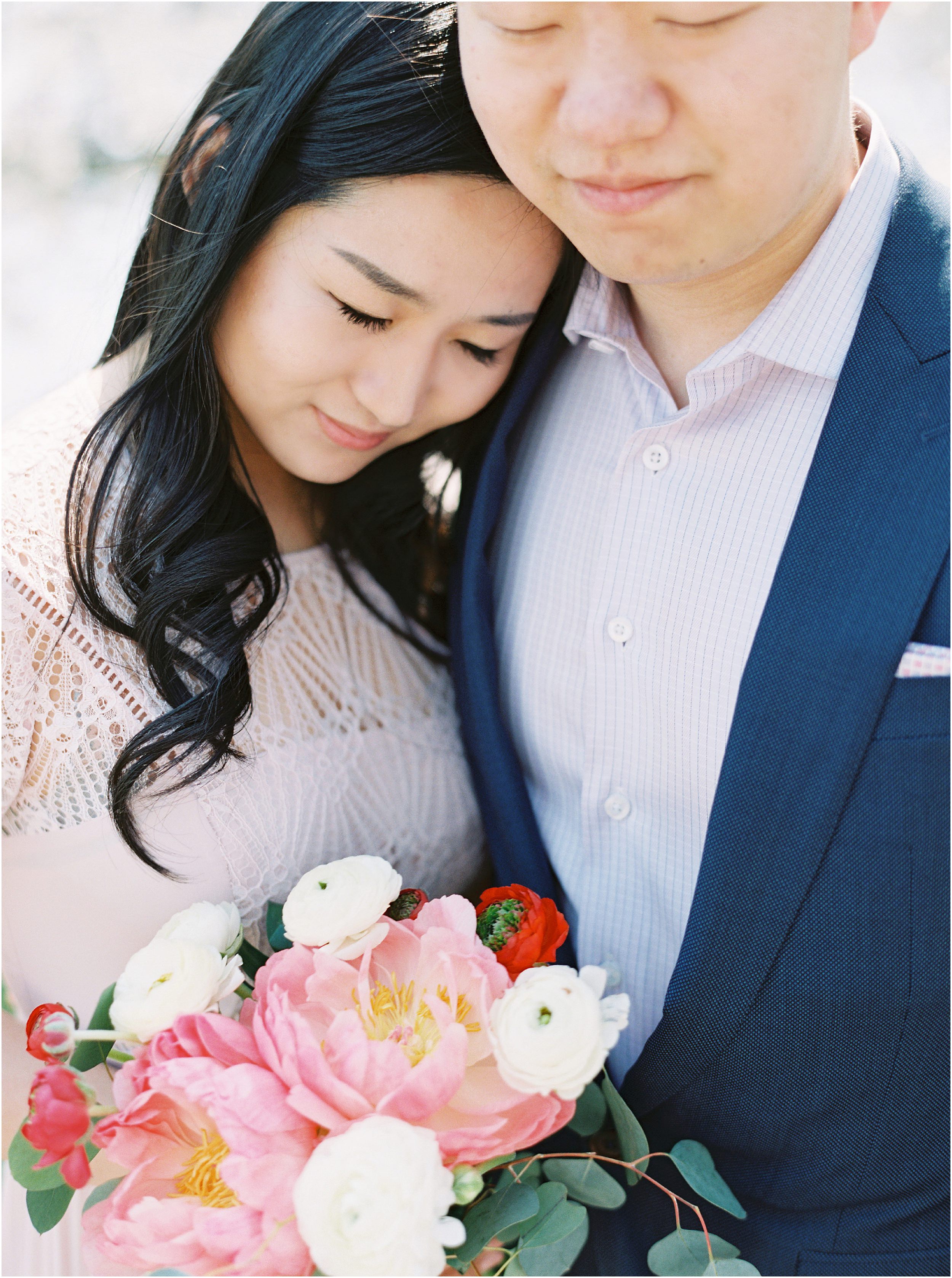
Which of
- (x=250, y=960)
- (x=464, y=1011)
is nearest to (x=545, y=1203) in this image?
(x=464, y=1011)

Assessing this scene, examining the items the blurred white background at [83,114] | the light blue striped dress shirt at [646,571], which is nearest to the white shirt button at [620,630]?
the light blue striped dress shirt at [646,571]

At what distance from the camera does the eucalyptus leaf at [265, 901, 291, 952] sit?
54.6 inches

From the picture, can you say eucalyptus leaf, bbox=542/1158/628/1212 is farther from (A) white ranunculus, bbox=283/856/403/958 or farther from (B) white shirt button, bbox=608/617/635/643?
(B) white shirt button, bbox=608/617/635/643

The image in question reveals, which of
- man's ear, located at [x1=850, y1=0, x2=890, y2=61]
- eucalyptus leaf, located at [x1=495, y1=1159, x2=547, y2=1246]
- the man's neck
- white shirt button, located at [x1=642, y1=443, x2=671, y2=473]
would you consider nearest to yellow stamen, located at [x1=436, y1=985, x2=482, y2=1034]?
eucalyptus leaf, located at [x1=495, y1=1159, x2=547, y2=1246]

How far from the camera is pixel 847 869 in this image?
1.17m

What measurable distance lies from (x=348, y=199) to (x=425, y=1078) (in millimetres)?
1130

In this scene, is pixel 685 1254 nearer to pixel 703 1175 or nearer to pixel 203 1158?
pixel 703 1175

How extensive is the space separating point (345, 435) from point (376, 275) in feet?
A: 0.95

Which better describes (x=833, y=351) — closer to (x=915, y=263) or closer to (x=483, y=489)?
(x=915, y=263)

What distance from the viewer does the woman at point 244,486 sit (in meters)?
1.38

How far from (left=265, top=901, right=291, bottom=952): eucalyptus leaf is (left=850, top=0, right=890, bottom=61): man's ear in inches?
50.9

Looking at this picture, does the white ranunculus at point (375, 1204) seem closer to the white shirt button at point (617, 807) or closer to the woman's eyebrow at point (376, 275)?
the white shirt button at point (617, 807)

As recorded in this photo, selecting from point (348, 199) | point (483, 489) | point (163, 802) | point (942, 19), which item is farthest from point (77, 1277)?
point (942, 19)

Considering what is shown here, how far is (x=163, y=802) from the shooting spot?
147cm
